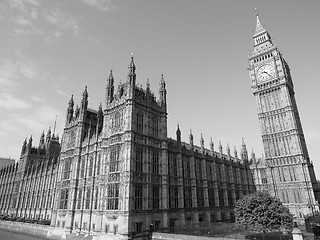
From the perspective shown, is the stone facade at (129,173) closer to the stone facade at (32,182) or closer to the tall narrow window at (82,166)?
the tall narrow window at (82,166)

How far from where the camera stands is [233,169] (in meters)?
69.2

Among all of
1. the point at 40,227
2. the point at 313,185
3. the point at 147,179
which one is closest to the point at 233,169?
the point at 313,185

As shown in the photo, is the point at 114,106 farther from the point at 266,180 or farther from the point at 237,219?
the point at 266,180

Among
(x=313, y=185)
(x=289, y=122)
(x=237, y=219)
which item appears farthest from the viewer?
(x=289, y=122)

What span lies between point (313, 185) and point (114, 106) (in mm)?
62961

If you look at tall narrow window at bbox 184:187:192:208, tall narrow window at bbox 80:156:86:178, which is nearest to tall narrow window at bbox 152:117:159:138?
tall narrow window at bbox 184:187:192:208

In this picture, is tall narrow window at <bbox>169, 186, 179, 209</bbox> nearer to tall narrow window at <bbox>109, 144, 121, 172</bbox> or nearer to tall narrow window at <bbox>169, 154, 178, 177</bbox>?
tall narrow window at <bbox>169, 154, 178, 177</bbox>

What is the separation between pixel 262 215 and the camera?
33.4 m

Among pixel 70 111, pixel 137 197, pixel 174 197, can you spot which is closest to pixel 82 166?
pixel 70 111

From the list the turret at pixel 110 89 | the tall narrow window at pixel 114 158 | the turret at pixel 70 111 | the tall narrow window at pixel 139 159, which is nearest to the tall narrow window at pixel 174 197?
the tall narrow window at pixel 139 159

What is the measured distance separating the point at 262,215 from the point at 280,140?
158ft

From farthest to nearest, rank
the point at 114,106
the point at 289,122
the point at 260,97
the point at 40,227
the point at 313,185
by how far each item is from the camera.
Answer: the point at 260,97 < the point at 289,122 < the point at 313,185 < the point at 40,227 < the point at 114,106

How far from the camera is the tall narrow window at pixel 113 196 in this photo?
37906 mm

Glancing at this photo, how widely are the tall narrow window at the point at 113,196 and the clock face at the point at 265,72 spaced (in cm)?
6858
